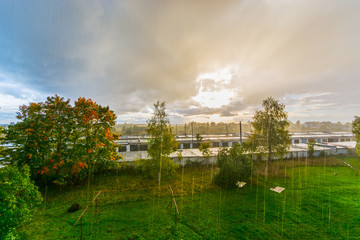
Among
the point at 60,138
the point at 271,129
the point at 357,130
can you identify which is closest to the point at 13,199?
the point at 60,138

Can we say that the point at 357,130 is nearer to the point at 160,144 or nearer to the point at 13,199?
the point at 160,144

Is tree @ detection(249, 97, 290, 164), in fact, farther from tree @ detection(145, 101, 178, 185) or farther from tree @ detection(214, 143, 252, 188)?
tree @ detection(145, 101, 178, 185)

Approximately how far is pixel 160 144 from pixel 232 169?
7.34m

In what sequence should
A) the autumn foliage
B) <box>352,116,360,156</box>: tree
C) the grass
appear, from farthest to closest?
<box>352,116,360,156</box>: tree < the autumn foliage < the grass

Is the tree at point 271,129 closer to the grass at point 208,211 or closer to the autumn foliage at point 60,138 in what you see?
the grass at point 208,211

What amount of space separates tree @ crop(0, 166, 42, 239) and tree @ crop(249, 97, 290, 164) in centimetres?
1983

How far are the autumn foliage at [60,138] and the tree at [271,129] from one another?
54.1 feet

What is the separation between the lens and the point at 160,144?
14.4 metres

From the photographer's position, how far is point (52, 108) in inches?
512

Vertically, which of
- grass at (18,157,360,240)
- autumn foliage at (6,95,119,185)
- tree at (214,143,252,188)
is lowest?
grass at (18,157,360,240)

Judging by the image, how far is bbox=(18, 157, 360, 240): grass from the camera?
817 cm

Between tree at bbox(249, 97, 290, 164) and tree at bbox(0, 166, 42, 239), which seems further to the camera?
tree at bbox(249, 97, 290, 164)

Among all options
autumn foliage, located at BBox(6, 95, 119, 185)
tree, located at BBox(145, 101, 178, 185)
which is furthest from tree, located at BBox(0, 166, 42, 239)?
tree, located at BBox(145, 101, 178, 185)

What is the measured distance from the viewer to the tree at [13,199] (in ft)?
20.6
